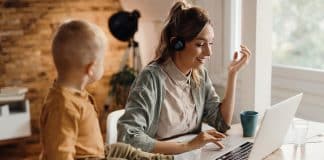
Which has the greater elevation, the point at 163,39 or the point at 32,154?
the point at 163,39

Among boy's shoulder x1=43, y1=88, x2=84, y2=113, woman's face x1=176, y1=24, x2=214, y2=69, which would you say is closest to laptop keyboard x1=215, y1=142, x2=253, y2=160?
woman's face x1=176, y1=24, x2=214, y2=69

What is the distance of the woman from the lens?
160cm

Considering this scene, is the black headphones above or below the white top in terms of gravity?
above

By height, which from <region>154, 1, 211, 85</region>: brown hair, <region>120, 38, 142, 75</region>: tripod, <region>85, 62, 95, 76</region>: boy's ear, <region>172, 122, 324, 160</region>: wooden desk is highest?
<region>154, 1, 211, 85</region>: brown hair

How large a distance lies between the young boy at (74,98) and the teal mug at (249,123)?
772 mm

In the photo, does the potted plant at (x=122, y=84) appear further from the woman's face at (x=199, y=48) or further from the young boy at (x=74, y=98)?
the young boy at (x=74, y=98)

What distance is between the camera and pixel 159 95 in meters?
1.73

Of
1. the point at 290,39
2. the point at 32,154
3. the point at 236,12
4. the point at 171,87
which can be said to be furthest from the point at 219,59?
the point at 32,154

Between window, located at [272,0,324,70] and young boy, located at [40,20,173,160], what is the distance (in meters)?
2.02

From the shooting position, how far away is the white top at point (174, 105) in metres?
1.78

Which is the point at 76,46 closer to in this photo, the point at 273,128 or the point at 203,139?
the point at 203,139

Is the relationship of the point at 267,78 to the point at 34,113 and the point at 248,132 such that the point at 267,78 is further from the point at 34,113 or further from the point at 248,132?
the point at 34,113

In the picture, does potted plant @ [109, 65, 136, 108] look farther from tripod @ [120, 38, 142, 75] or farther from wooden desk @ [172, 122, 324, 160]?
wooden desk @ [172, 122, 324, 160]

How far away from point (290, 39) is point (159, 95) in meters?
1.57
